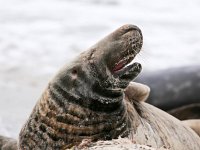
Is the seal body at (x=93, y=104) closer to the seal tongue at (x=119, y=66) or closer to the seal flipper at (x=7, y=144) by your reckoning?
the seal tongue at (x=119, y=66)

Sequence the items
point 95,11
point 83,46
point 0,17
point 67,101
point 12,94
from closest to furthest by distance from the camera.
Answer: point 67,101
point 12,94
point 83,46
point 0,17
point 95,11

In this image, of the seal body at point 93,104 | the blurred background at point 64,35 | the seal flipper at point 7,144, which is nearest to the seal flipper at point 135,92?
the seal body at point 93,104

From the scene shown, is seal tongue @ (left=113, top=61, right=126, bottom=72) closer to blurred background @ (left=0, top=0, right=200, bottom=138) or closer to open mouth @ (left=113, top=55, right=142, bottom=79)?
open mouth @ (left=113, top=55, right=142, bottom=79)

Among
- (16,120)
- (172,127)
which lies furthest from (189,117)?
(172,127)

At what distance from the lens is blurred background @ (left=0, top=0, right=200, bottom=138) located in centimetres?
1020

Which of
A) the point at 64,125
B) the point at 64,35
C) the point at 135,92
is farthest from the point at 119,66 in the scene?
the point at 64,35

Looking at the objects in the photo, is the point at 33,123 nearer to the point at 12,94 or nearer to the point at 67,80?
the point at 67,80

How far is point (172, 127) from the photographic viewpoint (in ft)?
17.9

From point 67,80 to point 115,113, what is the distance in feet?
1.28

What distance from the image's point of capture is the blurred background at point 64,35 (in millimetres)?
10203

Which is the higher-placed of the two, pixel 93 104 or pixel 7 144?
pixel 93 104

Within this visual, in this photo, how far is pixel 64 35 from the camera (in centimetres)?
1495

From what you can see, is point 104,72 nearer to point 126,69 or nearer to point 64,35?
point 126,69

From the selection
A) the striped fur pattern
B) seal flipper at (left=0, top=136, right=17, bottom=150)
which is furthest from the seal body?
seal flipper at (left=0, top=136, right=17, bottom=150)
